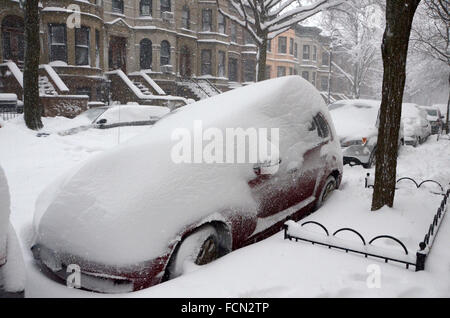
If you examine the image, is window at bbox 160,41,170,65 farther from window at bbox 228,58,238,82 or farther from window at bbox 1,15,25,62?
window at bbox 1,15,25,62

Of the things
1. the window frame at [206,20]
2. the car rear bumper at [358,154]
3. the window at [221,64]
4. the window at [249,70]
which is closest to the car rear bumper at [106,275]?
the car rear bumper at [358,154]

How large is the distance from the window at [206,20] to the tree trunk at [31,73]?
19531 millimetres

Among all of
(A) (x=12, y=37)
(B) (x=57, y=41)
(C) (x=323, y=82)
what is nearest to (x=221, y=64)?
(B) (x=57, y=41)

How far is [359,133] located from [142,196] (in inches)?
254

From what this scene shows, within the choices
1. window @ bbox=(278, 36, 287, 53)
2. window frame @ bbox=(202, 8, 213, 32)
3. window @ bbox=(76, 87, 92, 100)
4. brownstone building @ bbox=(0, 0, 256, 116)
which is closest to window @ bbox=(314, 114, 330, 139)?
brownstone building @ bbox=(0, 0, 256, 116)

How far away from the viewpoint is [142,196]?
2.95 m

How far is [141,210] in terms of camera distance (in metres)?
2.88

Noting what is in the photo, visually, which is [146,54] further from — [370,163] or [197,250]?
[197,250]

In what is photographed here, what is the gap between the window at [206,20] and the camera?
2969 centimetres

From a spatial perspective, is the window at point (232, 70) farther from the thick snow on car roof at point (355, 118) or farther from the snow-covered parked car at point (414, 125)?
the thick snow on car roof at point (355, 118)

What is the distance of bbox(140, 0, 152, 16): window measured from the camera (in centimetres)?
2555
